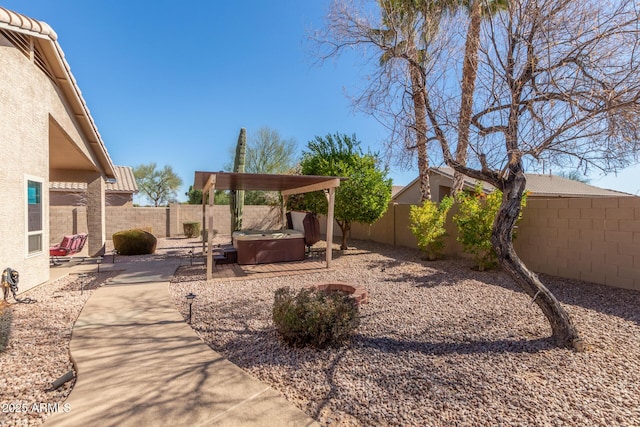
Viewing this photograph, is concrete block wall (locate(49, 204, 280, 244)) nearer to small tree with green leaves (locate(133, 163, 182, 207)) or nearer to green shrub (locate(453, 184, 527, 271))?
green shrub (locate(453, 184, 527, 271))

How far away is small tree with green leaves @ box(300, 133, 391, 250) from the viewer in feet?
34.3

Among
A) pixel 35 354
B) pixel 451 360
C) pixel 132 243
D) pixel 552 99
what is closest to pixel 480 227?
pixel 552 99

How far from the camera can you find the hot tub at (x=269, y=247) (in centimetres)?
906

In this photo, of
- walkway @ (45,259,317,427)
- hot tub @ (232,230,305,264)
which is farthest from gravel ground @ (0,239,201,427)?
hot tub @ (232,230,305,264)

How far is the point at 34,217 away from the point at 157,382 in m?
5.78

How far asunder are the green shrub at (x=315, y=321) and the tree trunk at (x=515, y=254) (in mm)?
1931

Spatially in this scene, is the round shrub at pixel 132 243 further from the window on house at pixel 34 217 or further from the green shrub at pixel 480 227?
the green shrub at pixel 480 227

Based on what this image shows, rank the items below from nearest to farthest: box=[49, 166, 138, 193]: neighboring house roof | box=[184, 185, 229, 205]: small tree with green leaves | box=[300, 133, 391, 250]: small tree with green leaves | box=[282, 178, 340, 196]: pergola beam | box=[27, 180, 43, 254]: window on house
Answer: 1. box=[27, 180, 43, 254]: window on house
2. box=[282, 178, 340, 196]: pergola beam
3. box=[300, 133, 391, 250]: small tree with green leaves
4. box=[49, 166, 138, 193]: neighboring house roof
5. box=[184, 185, 229, 205]: small tree with green leaves

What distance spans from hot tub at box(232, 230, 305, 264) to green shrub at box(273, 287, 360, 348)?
5.47 metres

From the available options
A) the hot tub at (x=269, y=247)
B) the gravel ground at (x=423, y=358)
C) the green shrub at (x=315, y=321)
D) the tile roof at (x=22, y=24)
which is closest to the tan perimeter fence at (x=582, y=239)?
the gravel ground at (x=423, y=358)

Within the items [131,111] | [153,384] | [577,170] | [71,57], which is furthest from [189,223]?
[577,170]

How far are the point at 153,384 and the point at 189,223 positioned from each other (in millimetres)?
15327

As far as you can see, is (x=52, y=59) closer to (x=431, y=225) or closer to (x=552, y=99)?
(x=552, y=99)

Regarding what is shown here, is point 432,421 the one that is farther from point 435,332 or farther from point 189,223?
point 189,223
